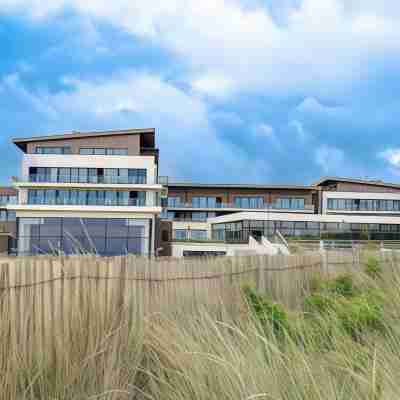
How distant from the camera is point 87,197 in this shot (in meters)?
36.1

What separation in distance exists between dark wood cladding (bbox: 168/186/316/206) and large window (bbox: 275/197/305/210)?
340 mm

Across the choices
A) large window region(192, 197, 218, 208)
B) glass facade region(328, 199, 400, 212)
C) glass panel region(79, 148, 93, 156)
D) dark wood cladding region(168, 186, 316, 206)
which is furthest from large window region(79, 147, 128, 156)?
glass facade region(328, 199, 400, 212)

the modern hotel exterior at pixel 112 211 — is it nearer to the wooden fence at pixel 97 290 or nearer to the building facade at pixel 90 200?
the building facade at pixel 90 200

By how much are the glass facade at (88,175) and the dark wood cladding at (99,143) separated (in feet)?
9.69

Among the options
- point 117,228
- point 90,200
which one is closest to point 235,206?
point 117,228

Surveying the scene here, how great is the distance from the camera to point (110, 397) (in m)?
2.76

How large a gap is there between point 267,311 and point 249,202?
49384 millimetres

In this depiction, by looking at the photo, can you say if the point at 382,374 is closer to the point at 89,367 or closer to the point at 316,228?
the point at 89,367

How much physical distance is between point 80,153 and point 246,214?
574 inches

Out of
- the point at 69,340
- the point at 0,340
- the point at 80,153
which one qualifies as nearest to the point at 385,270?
the point at 69,340

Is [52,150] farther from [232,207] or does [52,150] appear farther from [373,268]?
[373,268]

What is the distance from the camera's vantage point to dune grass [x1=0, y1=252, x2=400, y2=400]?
239 centimetres

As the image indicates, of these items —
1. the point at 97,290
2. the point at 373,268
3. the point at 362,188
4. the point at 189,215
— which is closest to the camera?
the point at 97,290

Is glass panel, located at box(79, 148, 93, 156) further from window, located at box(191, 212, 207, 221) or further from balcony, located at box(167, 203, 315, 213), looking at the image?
window, located at box(191, 212, 207, 221)
